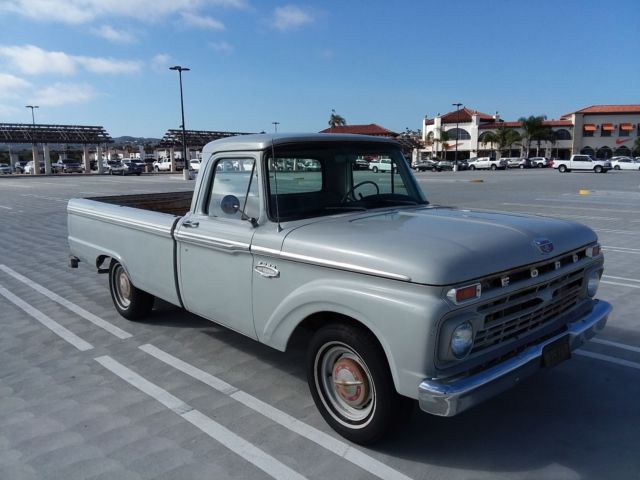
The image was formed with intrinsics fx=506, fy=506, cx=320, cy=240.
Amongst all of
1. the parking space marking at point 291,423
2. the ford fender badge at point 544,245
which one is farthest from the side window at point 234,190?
the ford fender badge at point 544,245

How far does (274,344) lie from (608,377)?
270 centimetres

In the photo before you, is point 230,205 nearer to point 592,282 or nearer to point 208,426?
point 208,426

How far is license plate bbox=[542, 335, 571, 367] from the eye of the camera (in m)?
3.03

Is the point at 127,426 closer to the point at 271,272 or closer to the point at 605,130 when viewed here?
the point at 271,272

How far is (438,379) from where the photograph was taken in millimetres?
2652

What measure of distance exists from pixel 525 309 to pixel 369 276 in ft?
3.28

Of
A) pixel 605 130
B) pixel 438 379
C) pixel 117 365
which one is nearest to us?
pixel 438 379

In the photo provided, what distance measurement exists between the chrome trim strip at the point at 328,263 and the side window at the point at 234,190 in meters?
0.37

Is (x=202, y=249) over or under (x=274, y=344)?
over

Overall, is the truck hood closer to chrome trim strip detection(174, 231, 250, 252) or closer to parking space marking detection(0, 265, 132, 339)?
chrome trim strip detection(174, 231, 250, 252)

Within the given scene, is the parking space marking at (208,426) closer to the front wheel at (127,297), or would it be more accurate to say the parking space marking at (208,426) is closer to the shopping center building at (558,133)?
the front wheel at (127,297)

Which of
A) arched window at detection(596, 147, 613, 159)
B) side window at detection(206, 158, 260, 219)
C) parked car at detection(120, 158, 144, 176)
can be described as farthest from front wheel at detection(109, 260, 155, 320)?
arched window at detection(596, 147, 613, 159)

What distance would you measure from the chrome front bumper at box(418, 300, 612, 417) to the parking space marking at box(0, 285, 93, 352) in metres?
3.56

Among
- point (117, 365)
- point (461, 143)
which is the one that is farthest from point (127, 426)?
point (461, 143)
